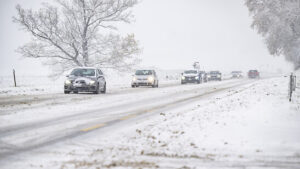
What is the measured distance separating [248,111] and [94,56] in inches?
997

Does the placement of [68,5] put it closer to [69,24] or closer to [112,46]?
[69,24]

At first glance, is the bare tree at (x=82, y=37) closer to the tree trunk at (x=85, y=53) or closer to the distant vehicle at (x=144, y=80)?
the tree trunk at (x=85, y=53)

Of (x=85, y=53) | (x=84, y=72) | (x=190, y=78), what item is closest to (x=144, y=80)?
(x=85, y=53)

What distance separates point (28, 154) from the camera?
5.49m

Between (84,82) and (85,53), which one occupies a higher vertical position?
(85,53)

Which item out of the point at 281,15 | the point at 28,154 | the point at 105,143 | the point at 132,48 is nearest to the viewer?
the point at 28,154

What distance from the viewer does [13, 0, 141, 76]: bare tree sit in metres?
30.3

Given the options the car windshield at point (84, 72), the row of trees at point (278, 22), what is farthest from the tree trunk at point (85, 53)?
the row of trees at point (278, 22)

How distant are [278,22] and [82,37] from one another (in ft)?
67.5

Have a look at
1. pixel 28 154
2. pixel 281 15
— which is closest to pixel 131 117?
pixel 28 154

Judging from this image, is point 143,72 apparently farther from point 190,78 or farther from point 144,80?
point 190,78

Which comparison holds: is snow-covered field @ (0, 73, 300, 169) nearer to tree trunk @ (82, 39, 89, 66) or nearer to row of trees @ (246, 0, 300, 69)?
tree trunk @ (82, 39, 89, 66)

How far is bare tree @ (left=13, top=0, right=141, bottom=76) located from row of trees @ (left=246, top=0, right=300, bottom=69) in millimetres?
15210

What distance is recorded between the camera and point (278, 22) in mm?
36188
